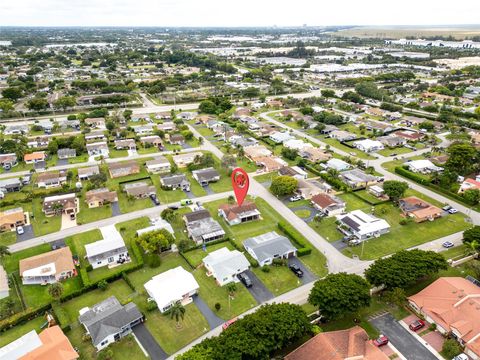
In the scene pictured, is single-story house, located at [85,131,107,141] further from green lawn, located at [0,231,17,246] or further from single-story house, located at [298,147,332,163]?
single-story house, located at [298,147,332,163]

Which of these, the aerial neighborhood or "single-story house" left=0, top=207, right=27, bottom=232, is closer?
the aerial neighborhood

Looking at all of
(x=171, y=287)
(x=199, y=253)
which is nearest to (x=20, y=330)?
(x=171, y=287)

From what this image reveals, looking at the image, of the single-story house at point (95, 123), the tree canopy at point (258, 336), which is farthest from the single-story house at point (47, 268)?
the single-story house at point (95, 123)

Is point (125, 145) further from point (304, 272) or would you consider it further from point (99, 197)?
point (304, 272)

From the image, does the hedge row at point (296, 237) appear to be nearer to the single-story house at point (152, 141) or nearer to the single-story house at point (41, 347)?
the single-story house at point (41, 347)

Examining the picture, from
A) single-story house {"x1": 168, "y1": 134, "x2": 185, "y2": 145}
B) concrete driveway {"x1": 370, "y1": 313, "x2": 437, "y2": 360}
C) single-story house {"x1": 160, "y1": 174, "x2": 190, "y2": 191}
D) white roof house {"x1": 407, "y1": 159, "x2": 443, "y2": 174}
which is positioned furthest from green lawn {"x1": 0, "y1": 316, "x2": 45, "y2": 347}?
white roof house {"x1": 407, "y1": 159, "x2": 443, "y2": 174}

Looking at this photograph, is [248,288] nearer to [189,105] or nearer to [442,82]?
[189,105]
